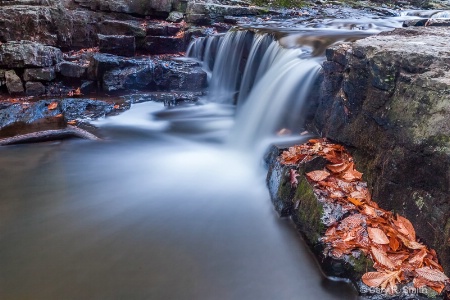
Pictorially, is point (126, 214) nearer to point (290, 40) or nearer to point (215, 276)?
point (215, 276)

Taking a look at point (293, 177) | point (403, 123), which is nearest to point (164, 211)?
point (293, 177)

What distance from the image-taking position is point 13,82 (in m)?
7.51

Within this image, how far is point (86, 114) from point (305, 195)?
5.26 meters

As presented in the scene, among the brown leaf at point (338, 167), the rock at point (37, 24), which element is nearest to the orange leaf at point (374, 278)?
the brown leaf at point (338, 167)

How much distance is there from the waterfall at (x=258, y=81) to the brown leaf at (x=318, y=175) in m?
1.52

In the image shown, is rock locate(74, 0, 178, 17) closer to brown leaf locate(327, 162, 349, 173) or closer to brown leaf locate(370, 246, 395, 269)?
brown leaf locate(327, 162, 349, 173)

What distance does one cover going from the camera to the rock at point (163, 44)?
397 inches

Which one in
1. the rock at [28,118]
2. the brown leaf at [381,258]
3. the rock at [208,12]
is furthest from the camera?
the rock at [208,12]

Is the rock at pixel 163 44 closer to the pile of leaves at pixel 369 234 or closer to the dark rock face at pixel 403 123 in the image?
the dark rock face at pixel 403 123

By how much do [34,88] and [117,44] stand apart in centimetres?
256

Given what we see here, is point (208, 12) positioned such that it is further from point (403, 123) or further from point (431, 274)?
point (431, 274)

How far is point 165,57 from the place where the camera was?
388 inches

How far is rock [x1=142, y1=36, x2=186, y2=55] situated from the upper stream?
3.56 m

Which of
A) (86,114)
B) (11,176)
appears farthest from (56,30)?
(11,176)
